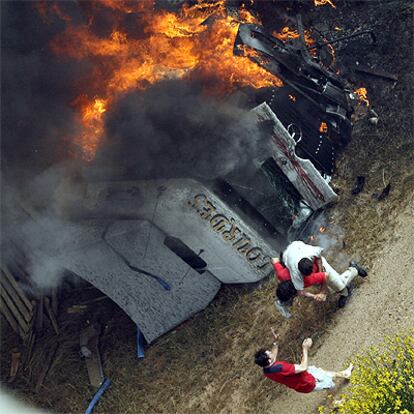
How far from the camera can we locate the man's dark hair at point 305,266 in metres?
7.69

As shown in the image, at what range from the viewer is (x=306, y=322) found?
8812 millimetres

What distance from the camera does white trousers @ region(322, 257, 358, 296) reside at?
8180 mm

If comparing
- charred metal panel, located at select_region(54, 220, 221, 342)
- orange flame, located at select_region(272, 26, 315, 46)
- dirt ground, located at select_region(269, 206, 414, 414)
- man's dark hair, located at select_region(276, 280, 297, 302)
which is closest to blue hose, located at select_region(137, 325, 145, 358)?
charred metal panel, located at select_region(54, 220, 221, 342)

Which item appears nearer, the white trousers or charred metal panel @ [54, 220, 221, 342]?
the white trousers

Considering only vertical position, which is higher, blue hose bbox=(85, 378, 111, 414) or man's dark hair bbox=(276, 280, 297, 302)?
man's dark hair bbox=(276, 280, 297, 302)

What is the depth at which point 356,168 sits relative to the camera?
982 centimetres

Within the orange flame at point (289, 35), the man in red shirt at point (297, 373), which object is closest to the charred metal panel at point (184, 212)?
the man in red shirt at point (297, 373)

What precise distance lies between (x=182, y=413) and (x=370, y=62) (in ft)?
24.6

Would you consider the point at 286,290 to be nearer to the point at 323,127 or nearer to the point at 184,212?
the point at 184,212

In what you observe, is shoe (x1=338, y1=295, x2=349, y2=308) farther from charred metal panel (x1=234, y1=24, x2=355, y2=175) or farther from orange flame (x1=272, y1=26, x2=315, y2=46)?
orange flame (x1=272, y1=26, x2=315, y2=46)

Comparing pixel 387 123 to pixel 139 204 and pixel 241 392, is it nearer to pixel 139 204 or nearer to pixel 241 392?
pixel 139 204

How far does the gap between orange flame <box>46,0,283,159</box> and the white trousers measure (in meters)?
3.53

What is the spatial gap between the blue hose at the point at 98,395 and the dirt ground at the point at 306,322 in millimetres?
107

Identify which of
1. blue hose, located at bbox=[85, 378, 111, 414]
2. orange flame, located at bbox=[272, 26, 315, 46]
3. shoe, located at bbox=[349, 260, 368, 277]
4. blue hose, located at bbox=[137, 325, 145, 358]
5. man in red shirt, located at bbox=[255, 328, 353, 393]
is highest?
orange flame, located at bbox=[272, 26, 315, 46]
